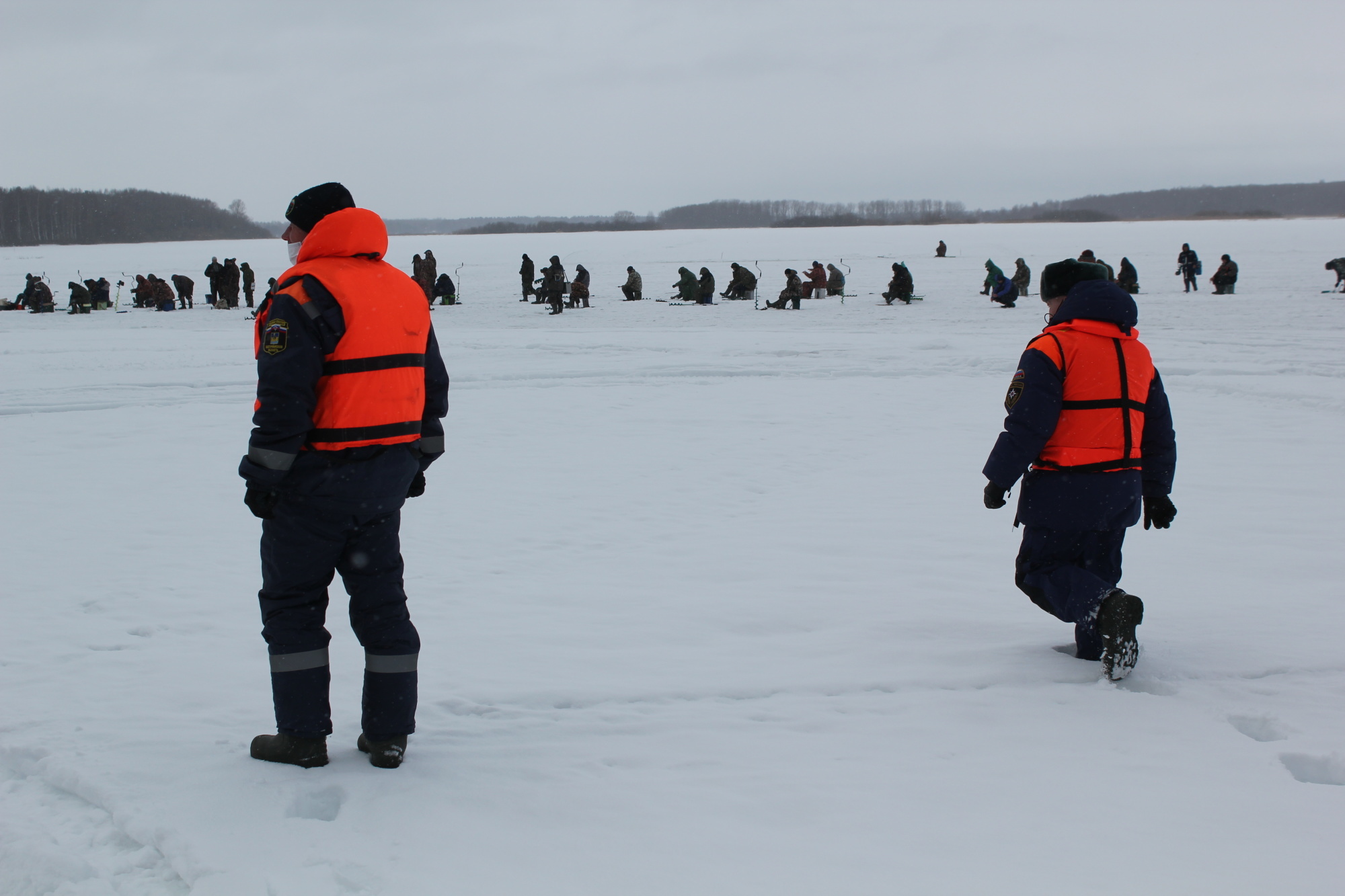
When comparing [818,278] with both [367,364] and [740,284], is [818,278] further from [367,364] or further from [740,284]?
[367,364]

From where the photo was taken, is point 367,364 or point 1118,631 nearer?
point 367,364

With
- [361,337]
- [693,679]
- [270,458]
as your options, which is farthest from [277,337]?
[693,679]

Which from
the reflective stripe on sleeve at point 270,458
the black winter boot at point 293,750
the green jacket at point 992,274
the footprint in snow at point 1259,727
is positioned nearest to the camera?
the reflective stripe on sleeve at point 270,458

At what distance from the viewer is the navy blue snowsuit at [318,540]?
7.97 ft

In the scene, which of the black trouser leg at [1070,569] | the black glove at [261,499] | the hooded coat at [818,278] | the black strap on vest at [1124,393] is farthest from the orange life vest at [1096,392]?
the hooded coat at [818,278]

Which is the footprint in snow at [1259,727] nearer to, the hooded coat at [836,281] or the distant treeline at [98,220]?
the hooded coat at [836,281]

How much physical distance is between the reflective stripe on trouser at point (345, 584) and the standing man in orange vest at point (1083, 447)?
1.98m

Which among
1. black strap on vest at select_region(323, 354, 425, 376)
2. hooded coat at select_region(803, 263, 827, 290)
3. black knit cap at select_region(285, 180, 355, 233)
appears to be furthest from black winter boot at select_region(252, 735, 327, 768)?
hooded coat at select_region(803, 263, 827, 290)

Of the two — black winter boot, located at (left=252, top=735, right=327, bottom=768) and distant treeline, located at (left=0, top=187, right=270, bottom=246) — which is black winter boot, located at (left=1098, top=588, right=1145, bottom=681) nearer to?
black winter boot, located at (left=252, top=735, right=327, bottom=768)

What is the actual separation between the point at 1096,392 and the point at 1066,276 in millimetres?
462

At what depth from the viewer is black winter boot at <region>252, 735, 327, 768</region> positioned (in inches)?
105

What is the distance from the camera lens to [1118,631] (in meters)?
3.22

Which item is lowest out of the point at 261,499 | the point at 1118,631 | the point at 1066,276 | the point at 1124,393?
the point at 1118,631

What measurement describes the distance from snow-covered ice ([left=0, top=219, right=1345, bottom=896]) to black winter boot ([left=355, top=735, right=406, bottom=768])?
0.04 meters
